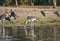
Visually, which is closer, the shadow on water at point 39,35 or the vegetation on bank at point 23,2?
the shadow on water at point 39,35

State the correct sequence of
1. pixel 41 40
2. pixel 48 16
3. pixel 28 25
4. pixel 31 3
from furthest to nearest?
pixel 31 3, pixel 48 16, pixel 28 25, pixel 41 40

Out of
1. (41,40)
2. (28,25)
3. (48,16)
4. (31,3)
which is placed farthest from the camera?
(31,3)

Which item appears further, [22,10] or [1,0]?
[1,0]

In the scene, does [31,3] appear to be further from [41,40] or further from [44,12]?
[41,40]

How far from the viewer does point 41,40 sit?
1705 cm

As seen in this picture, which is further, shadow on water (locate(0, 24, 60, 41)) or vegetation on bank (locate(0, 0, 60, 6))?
vegetation on bank (locate(0, 0, 60, 6))

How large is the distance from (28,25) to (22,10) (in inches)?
397

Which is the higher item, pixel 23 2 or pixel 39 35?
pixel 39 35

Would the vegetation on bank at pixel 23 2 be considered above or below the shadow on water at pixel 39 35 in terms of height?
below

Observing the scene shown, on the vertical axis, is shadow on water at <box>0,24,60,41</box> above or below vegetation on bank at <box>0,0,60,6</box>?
above

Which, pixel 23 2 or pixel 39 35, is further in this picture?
pixel 23 2

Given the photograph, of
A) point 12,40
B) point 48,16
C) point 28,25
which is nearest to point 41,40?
point 12,40

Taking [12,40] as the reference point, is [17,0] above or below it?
below

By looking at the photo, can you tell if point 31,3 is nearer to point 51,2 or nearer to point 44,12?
point 51,2
